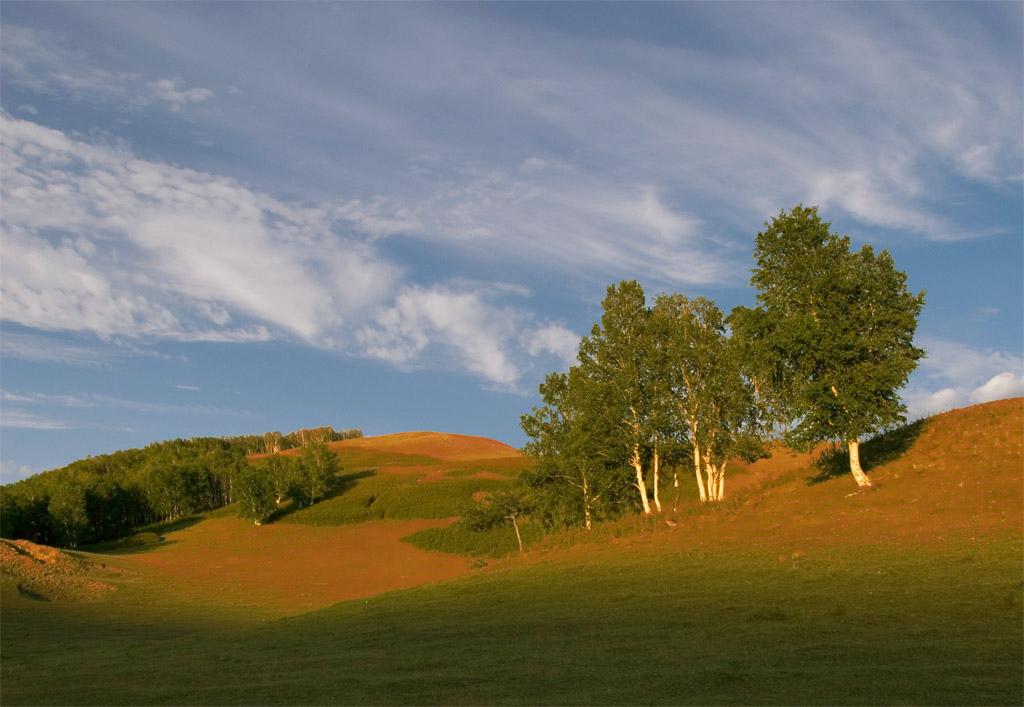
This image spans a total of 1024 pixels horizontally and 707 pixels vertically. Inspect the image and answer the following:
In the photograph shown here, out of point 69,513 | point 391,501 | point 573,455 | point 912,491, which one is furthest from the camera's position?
point 391,501

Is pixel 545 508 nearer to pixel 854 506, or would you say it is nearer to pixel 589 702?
pixel 854 506

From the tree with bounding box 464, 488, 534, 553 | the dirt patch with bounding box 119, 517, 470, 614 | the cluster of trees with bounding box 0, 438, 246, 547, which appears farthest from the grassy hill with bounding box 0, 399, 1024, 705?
the cluster of trees with bounding box 0, 438, 246, 547

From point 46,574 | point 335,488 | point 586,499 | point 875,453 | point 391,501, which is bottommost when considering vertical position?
point 46,574

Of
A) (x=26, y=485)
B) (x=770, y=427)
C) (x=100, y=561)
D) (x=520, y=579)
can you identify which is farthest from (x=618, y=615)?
(x=26, y=485)

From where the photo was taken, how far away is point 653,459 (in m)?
51.4

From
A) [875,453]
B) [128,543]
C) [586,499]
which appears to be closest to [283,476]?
[128,543]

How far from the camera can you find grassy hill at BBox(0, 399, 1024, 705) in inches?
563

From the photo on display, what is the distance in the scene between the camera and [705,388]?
47.4m

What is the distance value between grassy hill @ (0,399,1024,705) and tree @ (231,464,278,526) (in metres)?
45.5

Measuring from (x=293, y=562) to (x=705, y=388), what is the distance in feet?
164

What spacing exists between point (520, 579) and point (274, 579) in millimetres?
34444

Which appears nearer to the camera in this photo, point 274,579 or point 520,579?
point 520,579

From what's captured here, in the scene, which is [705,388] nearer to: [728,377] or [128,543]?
[728,377]

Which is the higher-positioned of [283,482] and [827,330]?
[827,330]
